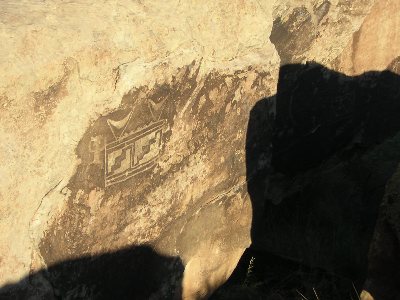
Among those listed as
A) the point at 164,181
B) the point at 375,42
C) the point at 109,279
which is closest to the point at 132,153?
the point at 164,181

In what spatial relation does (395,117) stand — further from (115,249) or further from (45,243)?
(45,243)

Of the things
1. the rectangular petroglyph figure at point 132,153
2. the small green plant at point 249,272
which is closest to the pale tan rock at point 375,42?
the small green plant at point 249,272

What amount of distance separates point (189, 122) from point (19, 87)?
57 centimetres

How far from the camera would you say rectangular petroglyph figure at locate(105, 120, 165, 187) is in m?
1.66

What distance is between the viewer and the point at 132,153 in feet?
5.60

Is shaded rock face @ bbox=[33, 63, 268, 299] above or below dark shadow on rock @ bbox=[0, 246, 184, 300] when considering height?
above

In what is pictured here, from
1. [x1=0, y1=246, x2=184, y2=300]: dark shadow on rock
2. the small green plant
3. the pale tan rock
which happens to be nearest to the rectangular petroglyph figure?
[x1=0, y1=246, x2=184, y2=300]: dark shadow on rock

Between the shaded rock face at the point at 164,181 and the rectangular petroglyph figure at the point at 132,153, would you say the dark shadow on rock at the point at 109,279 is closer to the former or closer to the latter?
the shaded rock face at the point at 164,181

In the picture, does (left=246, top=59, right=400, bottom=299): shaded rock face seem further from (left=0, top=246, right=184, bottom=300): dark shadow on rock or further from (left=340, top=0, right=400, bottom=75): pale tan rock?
(left=0, top=246, right=184, bottom=300): dark shadow on rock

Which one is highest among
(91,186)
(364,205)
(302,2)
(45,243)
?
(302,2)

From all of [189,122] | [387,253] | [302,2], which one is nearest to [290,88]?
[302,2]

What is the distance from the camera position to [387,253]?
1.86 m

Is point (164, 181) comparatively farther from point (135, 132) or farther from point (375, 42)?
point (375, 42)

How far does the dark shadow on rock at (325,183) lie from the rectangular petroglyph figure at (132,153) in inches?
24.2
